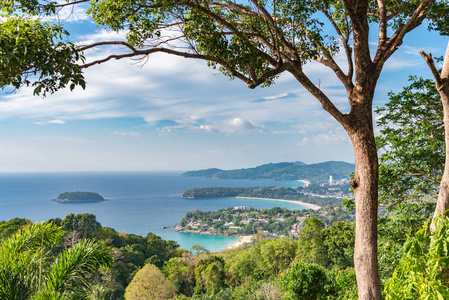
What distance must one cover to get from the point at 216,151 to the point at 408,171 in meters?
58.2

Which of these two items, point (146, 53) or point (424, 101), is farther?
point (424, 101)

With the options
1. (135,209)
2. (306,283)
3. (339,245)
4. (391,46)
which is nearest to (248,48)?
(391,46)

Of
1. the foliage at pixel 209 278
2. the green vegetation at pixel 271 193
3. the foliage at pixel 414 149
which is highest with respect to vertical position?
the foliage at pixel 414 149

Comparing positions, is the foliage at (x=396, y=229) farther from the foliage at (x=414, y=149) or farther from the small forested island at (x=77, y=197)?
the small forested island at (x=77, y=197)

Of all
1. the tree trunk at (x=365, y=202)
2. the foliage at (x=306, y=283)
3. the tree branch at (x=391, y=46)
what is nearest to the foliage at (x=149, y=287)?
the foliage at (x=306, y=283)

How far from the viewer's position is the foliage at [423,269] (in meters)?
1.22

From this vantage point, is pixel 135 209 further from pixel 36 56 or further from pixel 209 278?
pixel 36 56

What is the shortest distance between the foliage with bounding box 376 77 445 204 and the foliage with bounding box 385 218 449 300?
306cm

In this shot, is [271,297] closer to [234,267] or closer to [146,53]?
[234,267]

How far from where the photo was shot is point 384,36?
2.70 m

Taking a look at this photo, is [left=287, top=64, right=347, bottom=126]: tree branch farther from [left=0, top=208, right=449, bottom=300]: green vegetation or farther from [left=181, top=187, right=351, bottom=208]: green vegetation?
[left=181, top=187, right=351, bottom=208]: green vegetation

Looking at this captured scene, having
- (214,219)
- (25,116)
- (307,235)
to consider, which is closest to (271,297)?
(307,235)

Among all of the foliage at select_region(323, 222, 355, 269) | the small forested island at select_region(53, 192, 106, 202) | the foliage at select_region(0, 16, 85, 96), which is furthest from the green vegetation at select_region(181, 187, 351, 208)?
the foliage at select_region(0, 16, 85, 96)

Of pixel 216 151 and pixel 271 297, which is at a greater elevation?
pixel 216 151
